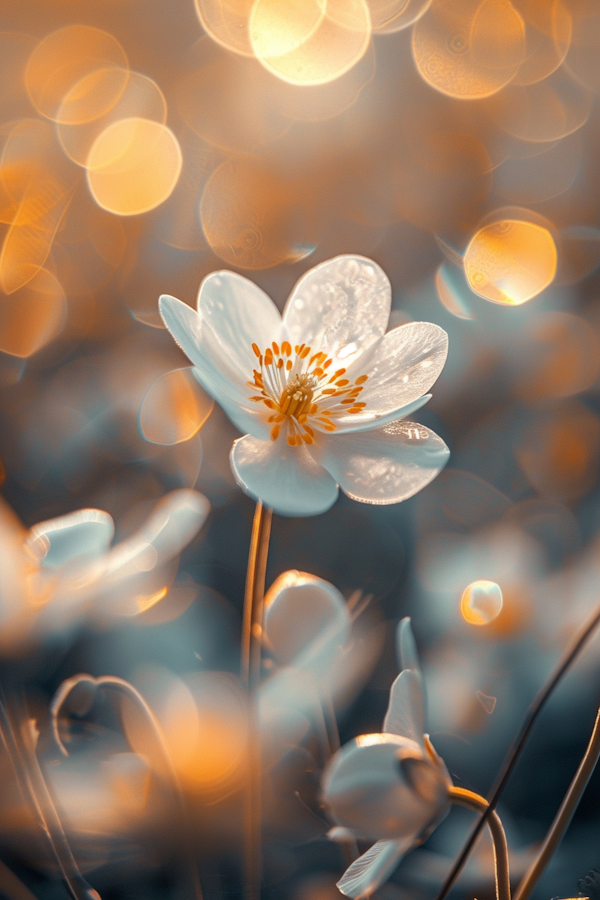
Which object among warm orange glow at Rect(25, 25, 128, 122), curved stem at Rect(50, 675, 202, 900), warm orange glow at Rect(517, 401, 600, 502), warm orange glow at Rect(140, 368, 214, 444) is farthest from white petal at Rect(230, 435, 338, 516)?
warm orange glow at Rect(25, 25, 128, 122)

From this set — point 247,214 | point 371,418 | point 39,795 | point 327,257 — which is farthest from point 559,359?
point 39,795

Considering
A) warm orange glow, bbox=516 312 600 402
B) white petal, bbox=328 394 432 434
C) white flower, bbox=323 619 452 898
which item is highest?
warm orange glow, bbox=516 312 600 402

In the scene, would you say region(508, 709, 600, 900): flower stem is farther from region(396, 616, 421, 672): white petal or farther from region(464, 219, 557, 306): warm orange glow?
region(464, 219, 557, 306): warm orange glow

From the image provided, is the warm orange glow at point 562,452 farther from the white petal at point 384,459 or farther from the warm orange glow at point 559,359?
the white petal at point 384,459

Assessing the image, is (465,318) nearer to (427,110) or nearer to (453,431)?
(453,431)

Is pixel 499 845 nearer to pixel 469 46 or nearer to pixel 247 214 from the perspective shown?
pixel 247 214
